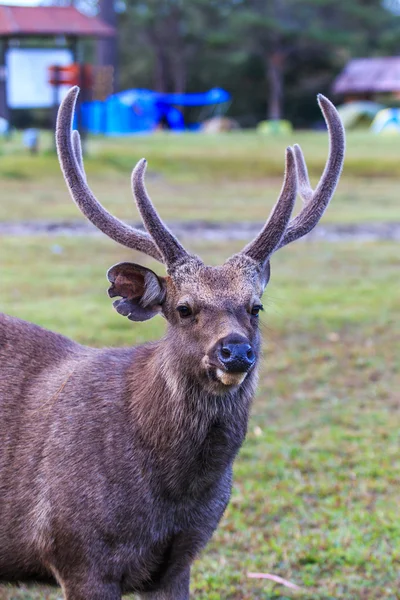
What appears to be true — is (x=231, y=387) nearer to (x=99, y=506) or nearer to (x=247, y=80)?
(x=99, y=506)

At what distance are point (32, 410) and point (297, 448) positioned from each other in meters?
2.68

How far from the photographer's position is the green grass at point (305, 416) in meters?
4.62

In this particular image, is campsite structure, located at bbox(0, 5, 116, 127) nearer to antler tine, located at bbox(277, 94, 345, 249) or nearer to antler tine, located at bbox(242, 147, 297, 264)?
antler tine, located at bbox(277, 94, 345, 249)

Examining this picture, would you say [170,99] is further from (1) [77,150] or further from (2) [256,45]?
(1) [77,150]

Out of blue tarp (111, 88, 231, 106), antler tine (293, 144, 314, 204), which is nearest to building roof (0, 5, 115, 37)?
blue tarp (111, 88, 231, 106)

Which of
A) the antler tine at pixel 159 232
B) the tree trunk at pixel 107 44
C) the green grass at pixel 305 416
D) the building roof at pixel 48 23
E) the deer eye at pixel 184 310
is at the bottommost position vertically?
the green grass at pixel 305 416

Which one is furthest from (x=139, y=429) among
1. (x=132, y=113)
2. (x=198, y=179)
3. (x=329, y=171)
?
(x=132, y=113)

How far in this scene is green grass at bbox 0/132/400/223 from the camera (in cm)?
1522

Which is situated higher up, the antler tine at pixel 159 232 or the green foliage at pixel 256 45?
the green foliage at pixel 256 45

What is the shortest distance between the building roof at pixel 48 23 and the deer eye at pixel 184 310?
1713 centimetres

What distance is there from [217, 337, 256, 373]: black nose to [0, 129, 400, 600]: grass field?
1.58 meters

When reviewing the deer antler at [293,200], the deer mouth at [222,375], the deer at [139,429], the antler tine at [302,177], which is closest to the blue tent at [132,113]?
the antler tine at [302,177]

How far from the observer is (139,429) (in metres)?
3.57

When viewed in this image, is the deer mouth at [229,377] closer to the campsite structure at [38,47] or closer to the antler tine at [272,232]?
the antler tine at [272,232]
